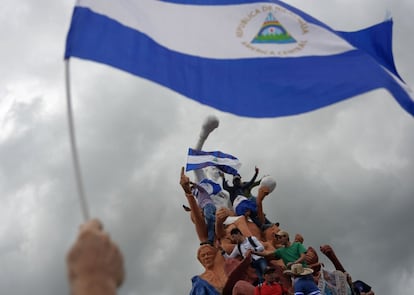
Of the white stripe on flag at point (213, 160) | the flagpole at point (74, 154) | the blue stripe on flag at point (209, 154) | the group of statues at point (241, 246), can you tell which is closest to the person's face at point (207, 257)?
the group of statues at point (241, 246)

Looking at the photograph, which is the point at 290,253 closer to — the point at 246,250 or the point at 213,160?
the point at 246,250

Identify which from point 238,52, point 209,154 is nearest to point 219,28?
point 238,52

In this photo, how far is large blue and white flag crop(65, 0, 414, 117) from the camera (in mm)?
6789

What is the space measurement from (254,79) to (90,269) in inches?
177

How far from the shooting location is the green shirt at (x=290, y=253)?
1334cm

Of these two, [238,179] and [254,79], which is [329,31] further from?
[238,179]

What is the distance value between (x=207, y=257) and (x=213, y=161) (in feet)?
11.3

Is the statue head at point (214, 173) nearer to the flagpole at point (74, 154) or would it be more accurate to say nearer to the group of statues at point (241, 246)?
the group of statues at point (241, 246)

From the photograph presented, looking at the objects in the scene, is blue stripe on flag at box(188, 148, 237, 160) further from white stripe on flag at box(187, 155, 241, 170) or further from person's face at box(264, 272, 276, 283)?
person's face at box(264, 272, 276, 283)

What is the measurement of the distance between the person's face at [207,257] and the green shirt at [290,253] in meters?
1.42

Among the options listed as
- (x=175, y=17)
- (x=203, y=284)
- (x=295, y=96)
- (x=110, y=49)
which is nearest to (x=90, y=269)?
(x=110, y=49)

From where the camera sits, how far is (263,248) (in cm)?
1327

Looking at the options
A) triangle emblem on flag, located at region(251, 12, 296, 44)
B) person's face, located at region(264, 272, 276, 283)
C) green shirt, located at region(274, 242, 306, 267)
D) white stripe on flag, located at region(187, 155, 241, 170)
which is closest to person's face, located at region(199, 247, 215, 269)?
green shirt, located at region(274, 242, 306, 267)

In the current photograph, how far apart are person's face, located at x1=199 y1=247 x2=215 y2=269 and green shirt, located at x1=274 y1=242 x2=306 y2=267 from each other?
1.42m
